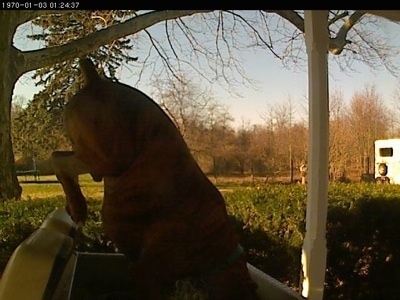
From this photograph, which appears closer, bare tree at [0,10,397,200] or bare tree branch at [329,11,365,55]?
bare tree at [0,10,397,200]

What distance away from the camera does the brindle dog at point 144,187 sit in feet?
4.77

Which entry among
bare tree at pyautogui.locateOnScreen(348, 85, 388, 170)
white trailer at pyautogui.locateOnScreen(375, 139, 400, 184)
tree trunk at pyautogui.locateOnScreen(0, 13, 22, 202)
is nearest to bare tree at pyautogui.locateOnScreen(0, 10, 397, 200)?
tree trunk at pyautogui.locateOnScreen(0, 13, 22, 202)

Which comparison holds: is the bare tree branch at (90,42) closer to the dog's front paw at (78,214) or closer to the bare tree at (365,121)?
the dog's front paw at (78,214)

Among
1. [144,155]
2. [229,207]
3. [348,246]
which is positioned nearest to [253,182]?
[229,207]

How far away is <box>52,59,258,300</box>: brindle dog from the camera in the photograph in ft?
4.77

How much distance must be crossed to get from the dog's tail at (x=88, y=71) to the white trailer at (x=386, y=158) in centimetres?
128

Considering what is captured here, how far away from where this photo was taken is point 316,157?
1.91 metres

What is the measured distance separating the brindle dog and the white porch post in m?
0.51

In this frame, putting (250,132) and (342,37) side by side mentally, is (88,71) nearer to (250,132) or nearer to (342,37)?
(250,132)

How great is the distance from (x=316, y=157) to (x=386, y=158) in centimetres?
42

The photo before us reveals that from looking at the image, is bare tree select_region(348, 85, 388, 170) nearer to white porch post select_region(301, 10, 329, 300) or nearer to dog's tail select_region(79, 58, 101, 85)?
white porch post select_region(301, 10, 329, 300)

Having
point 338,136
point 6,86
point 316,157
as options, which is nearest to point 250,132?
point 316,157

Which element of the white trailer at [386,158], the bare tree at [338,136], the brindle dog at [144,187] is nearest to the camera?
the brindle dog at [144,187]

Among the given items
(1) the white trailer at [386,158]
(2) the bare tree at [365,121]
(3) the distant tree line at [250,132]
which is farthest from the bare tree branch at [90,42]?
(1) the white trailer at [386,158]
